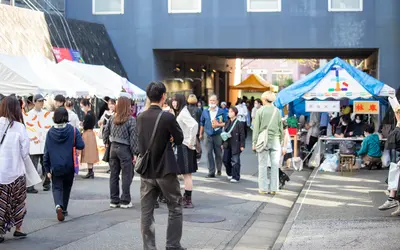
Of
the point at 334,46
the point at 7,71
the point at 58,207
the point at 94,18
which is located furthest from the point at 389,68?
the point at 58,207

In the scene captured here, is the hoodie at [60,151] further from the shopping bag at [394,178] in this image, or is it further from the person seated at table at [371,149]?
the person seated at table at [371,149]

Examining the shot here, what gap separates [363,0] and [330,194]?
1450 centimetres

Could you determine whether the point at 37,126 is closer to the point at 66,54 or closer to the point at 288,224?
the point at 288,224

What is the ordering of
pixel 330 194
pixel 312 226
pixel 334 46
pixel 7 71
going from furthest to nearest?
pixel 334 46, pixel 7 71, pixel 330 194, pixel 312 226

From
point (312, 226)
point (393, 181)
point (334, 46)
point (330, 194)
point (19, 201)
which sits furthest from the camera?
point (334, 46)

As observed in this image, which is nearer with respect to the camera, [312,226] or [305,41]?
[312,226]

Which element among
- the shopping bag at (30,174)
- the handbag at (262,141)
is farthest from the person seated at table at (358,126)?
the shopping bag at (30,174)

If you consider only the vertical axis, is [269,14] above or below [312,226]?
above

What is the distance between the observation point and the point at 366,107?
17266mm

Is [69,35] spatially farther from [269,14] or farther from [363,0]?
[363,0]

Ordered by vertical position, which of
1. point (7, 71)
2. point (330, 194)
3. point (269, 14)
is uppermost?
point (269, 14)

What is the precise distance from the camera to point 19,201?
8.59 metres

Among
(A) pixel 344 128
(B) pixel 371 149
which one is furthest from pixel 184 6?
(B) pixel 371 149

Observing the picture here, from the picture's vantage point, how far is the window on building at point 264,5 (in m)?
26.1
